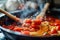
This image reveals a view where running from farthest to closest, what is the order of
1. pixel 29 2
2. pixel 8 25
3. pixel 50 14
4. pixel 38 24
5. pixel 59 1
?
pixel 59 1, pixel 29 2, pixel 50 14, pixel 8 25, pixel 38 24

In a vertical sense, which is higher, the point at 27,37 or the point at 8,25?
the point at 8,25

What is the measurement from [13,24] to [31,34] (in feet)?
1.11

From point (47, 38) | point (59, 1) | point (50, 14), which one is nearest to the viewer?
point (47, 38)

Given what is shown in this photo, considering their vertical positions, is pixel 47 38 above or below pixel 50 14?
below

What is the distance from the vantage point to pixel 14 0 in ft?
5.06

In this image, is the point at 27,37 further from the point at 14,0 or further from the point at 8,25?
the point at 14,0

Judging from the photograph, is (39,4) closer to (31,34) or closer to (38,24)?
(38,24)

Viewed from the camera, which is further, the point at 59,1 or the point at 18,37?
the point at 59,1

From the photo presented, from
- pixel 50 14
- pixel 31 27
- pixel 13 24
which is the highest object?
pixel 50 14

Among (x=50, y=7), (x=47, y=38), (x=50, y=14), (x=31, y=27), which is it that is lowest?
(x=47, y=38)

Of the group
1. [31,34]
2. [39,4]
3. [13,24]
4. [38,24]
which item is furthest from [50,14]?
[31,34]

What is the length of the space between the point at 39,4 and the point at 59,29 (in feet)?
1.98

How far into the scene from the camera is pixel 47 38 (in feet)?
2.70

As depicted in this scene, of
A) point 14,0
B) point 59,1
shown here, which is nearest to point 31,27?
point 14,0
